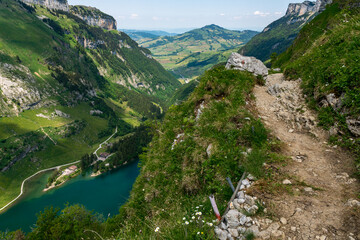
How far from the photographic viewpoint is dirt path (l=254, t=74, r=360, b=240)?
5555 millimetres

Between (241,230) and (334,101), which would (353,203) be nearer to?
(241,230)

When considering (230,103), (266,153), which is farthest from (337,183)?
(230,103)

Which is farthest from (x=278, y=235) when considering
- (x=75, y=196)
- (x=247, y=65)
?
(x=75, y=196)

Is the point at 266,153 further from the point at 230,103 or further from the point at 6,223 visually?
the point at 6,223

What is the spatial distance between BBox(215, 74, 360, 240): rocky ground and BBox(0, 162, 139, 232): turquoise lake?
357 ft

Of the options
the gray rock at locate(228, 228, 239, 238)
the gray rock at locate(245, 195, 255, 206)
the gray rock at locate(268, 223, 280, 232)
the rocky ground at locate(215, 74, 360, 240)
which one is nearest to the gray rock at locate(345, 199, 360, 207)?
the rocky ground at locate(215, 74, 360, 240)

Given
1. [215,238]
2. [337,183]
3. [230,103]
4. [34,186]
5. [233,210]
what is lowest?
[34,186]

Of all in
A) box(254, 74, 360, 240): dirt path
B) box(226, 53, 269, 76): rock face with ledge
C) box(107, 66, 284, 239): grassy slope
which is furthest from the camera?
box(226, 53, 269, 76): rock face with ledge

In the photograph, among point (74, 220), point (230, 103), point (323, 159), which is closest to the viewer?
point (323, 159)

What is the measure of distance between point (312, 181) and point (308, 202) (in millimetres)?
1254

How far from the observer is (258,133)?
9.98 m

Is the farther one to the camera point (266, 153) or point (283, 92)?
point (283, 92)

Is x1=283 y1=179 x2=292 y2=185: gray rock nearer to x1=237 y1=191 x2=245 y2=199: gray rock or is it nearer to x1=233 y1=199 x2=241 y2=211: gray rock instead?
x1=237 y1=191 x2=245 y2=199: gray rock

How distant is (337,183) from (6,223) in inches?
6486
